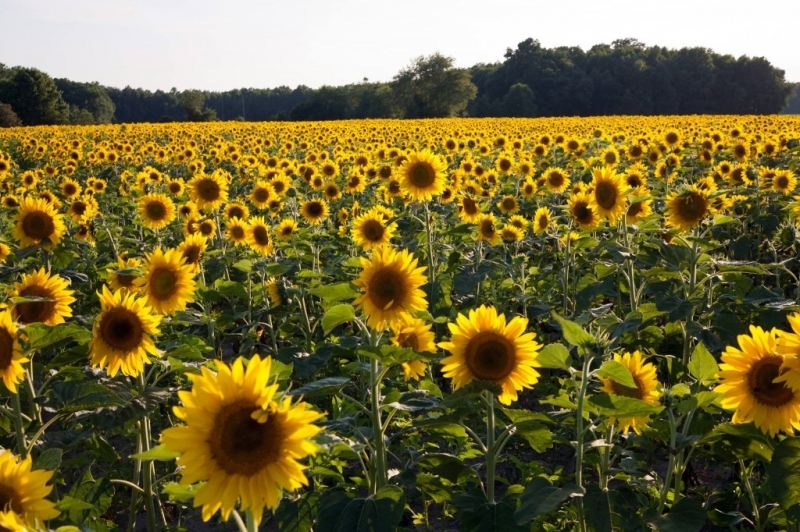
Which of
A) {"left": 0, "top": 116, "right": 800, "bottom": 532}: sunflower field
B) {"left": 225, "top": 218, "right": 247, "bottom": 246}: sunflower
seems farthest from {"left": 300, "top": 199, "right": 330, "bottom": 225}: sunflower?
{"left": 0, "top": 116, "right": 800, "bottom": 532}: sunflower field

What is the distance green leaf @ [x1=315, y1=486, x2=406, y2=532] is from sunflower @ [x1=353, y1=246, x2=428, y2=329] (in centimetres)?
78

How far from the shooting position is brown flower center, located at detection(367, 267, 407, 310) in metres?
2.99

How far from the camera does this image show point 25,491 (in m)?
1.78

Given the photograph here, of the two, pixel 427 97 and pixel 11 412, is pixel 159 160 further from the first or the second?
pixel 427 97

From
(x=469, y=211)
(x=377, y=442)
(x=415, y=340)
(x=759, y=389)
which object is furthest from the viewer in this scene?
(x=469, y=211)

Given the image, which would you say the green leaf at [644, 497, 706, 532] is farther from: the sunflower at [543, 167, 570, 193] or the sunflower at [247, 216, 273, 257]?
the sunflower at [543, 167, 570, 193]

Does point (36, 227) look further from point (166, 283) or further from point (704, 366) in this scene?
point (704, 366)

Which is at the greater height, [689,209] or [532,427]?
[689,209]

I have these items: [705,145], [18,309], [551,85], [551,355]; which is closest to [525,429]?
[551,355]

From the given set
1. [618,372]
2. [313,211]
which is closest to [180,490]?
[618,372]

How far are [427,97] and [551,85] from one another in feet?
41.8

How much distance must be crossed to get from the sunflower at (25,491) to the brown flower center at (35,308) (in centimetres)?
164

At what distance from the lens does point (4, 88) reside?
58.2 m

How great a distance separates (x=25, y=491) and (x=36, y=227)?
3895 millimetres
